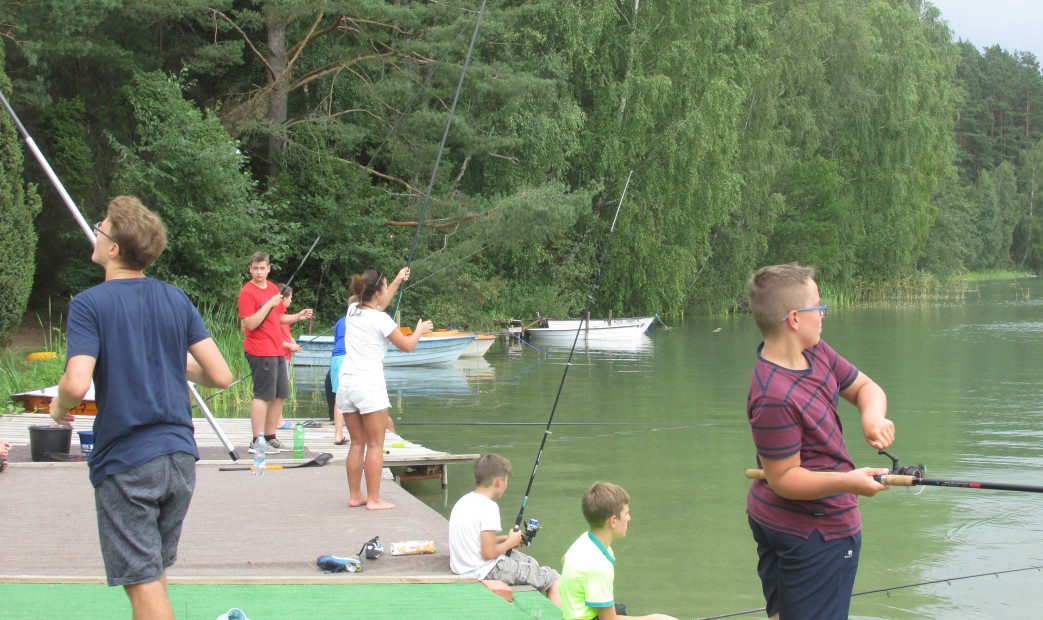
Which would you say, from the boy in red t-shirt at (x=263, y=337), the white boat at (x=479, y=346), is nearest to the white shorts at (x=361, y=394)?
the boy in red t-shirt at (x=263, y=337)

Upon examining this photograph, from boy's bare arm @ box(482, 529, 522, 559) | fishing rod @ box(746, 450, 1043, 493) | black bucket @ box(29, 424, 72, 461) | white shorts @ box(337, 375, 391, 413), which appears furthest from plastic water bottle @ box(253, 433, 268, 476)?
fishing rod @ box(746, 450, 1043, 493)

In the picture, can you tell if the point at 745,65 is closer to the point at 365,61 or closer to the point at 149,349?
the point at 365,61

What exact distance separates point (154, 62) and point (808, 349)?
19410 millimetres

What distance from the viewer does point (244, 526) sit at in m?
5.89

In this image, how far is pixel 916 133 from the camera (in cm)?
3747

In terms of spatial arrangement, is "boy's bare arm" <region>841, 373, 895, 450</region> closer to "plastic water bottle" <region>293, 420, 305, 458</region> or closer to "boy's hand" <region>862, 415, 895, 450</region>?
"boy's hand" <region>862, 415, 895, 450</region>

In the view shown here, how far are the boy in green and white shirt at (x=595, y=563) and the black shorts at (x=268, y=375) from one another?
4357mm

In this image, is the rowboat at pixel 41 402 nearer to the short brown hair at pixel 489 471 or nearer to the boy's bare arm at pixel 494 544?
the short brown hair at pixel 489 471

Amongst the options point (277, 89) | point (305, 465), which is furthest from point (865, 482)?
point (277, 89)

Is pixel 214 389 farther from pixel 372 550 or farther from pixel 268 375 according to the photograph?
pixel 372 550

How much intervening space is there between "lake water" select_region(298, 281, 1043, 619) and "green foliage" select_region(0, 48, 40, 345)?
535 cm

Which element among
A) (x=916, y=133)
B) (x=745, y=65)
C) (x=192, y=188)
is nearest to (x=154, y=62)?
(x=192, y=188)

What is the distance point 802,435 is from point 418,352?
627 inches

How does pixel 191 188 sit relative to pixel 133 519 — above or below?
above
